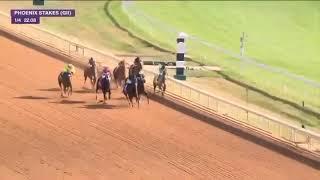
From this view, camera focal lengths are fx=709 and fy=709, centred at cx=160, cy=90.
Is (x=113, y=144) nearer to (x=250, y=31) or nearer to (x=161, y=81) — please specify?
(x=161, y=81)

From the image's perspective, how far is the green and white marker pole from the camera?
57.9 feet

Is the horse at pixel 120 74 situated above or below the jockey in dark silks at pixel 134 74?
below

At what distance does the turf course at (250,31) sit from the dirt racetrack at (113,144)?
5093 mm

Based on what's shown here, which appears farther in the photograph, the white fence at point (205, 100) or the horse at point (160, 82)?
the horse at point (160, 82)

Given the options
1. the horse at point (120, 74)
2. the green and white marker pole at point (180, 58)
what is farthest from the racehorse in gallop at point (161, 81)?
the green and white marker pole at point (180, 58)

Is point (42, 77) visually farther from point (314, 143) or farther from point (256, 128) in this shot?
point (314, 143)

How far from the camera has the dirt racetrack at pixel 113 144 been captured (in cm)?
1222

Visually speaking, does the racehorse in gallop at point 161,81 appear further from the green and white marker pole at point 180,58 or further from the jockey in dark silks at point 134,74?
the green and white marker pole at point 180,58

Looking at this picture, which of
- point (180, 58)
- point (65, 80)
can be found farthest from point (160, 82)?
point (65, 80)

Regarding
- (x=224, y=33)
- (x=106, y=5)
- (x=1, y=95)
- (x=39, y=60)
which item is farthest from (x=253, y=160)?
(x=106, y=5)

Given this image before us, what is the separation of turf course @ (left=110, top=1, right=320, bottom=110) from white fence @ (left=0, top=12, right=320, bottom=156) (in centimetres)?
329

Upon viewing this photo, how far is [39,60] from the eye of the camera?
18.6m

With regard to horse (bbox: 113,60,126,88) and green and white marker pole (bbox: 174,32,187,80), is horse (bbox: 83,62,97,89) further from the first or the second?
green and white marker pole (bbox: 174,32,187,80)

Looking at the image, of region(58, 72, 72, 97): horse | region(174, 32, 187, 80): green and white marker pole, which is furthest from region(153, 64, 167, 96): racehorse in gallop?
region(58, 72, 72, 97): horse
